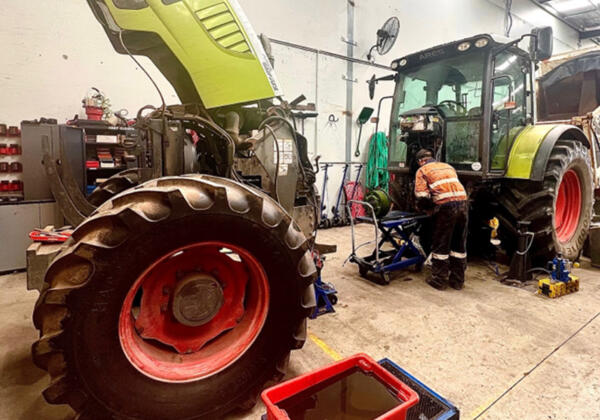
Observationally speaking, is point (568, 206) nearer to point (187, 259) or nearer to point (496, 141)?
point (496, 141)

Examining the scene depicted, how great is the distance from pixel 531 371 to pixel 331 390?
1397mm

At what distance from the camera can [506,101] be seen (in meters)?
3.77

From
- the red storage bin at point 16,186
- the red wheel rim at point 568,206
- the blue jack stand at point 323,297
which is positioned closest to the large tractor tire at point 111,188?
the blue jack stand at point 323,297

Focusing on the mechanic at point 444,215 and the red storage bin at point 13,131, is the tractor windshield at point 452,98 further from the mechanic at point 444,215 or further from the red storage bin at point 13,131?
the red storage bin at point 13,131

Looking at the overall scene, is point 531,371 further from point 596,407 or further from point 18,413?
point 18,413

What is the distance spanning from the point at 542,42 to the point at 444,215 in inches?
74.5

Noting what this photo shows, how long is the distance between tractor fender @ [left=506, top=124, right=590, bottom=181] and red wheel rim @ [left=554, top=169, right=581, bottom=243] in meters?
0.68

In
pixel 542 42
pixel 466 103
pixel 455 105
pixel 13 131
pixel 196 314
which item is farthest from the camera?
pixel 13 131

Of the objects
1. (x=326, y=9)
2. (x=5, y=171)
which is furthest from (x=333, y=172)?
(x=5, y=171)

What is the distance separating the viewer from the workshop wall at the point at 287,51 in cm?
419

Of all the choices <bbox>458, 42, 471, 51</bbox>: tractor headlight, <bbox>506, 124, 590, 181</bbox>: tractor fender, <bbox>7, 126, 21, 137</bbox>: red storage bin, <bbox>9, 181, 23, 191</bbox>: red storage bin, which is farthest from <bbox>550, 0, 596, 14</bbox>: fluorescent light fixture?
<bbox>9, 181, 23, 191</bbox>: red storage bin

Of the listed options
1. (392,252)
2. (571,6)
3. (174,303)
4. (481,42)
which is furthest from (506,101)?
(571,6)

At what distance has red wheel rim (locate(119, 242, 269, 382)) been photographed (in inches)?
58.9

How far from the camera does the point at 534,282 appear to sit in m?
3.49
